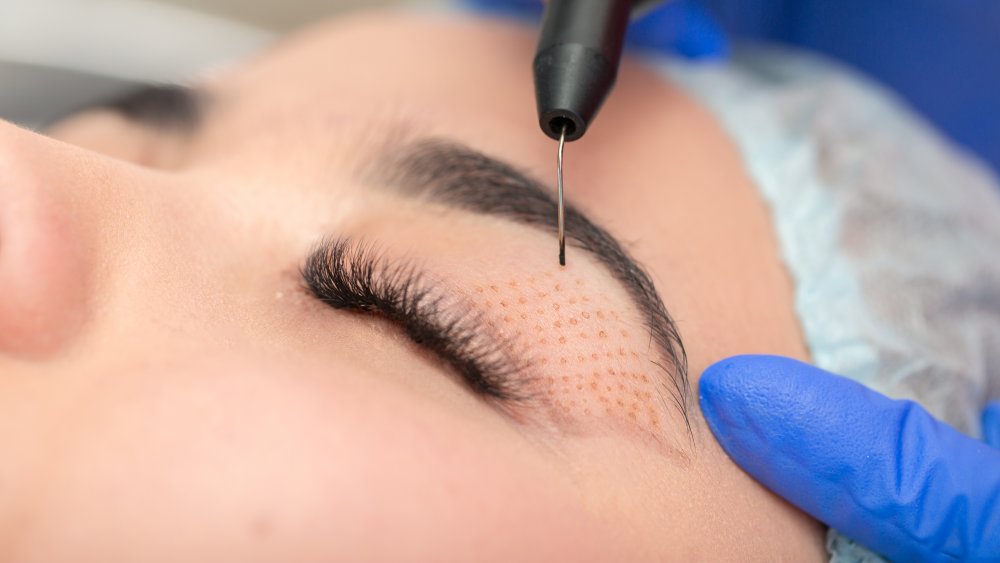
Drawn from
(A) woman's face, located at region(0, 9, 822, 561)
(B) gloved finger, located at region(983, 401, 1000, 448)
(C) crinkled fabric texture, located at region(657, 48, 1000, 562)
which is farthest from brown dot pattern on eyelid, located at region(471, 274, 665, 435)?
(B) gloved finger, located at region(983, 401, 1000, 448)

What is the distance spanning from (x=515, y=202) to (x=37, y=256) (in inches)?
14.3

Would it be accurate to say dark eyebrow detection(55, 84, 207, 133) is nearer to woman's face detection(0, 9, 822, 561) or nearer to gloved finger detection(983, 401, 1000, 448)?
woman's face detection(0, 9, 822, 561)

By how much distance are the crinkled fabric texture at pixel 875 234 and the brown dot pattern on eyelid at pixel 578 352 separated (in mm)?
256

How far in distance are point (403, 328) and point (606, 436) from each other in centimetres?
18

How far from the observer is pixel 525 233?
0.64 meters

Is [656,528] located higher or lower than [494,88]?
lower

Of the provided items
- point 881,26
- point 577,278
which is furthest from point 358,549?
point 881,26

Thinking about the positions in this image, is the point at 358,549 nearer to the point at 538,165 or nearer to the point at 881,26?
the point at 538,165

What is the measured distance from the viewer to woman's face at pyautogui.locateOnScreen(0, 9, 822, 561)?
460 mm

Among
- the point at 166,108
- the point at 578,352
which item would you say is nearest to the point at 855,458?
the point at 578,352

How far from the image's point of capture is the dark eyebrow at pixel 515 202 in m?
0.62

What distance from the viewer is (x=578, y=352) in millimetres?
581

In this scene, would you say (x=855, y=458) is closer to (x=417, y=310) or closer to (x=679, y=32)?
(x=417, y=310)

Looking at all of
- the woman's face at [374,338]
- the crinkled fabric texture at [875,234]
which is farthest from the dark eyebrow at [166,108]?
the crinkled fabric texture at [875,234]
